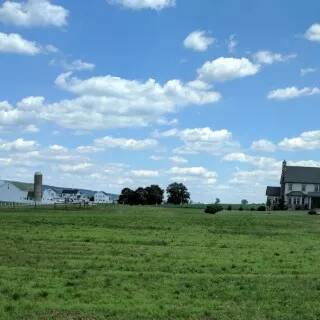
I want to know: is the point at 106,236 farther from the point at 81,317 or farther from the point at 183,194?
the point at 183,194

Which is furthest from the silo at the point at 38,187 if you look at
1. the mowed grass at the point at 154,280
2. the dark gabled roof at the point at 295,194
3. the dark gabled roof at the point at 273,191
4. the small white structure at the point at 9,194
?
the mowed grass at the point at 154,280

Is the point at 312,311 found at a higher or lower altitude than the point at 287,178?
lower

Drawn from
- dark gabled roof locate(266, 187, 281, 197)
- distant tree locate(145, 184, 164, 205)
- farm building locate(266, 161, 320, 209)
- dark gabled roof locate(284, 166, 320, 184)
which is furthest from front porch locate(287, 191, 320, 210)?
distant tree locate(145, 184, 164, 205)

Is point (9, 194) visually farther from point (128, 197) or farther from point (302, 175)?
point (302, 175)

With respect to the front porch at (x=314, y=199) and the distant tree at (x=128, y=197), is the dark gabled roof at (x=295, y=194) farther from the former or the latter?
the distant tree at (x=128, y=197)

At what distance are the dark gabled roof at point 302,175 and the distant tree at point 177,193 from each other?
34.5 metres

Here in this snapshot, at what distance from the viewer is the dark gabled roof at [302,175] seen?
452 ft

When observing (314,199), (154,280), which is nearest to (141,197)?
(314,199)

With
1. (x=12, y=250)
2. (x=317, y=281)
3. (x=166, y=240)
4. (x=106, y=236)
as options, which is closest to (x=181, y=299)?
(x=317, y=281)

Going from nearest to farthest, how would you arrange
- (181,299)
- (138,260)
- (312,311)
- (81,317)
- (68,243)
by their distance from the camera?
(81,317), (312,311), (181,299), (138,260), (68,243)

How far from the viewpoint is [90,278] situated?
17.0 m

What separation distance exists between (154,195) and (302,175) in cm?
3794

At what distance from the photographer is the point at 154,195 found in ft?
522

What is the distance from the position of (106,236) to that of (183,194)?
136 m
